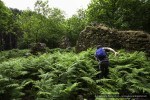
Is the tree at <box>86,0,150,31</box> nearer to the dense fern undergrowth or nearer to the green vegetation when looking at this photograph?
the green vegetation

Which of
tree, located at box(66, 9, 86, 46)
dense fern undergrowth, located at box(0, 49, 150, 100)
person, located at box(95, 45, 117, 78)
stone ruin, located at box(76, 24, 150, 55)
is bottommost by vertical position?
dense fern undergrowth, located at box(0, 49, 150, 100)

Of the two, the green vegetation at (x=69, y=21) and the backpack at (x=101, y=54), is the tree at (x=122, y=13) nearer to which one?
the green vegetation at (x=69, y=21)

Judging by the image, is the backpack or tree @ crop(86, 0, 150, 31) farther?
tree @ crop(86, 0, 150, 31)

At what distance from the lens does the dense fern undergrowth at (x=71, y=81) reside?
9875mm

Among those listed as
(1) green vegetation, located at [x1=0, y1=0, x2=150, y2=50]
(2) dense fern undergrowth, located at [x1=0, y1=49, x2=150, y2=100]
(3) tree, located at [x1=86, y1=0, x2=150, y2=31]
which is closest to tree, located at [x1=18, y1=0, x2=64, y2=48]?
(1) green vegetation, located at [x1=0, y1=0, x2=150, y2=50]

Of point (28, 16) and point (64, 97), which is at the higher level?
point (28, 16)

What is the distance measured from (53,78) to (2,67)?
2.54 metres

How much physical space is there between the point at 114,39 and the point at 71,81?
7.28m

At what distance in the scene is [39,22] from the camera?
45156mm

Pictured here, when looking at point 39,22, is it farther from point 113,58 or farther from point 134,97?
point 134,97

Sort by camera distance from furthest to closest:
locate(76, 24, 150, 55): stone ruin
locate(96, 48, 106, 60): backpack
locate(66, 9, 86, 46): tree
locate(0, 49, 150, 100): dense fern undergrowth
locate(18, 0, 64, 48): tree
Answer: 1. locate(66, 9, 86, 46): tree
2. locate(18, 0, 64, 48): tree
3. locate(76, 24, 150, 55): stone ruin
4. locate(96, 48, 106, 60): backpack
5. locate(0, 49, 150, 100): dense fern undergrowth

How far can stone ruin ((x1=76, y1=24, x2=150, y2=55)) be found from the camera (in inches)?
636

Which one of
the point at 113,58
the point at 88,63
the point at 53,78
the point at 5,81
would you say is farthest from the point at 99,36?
the point at 5,81

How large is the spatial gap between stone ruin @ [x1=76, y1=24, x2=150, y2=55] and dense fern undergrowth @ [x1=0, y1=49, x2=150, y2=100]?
9.88 ft
